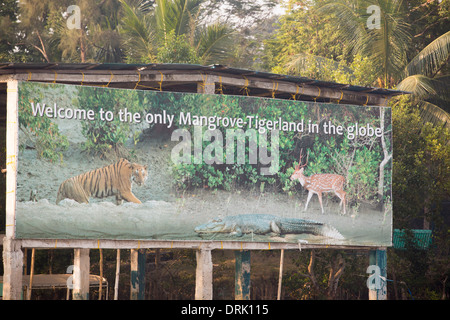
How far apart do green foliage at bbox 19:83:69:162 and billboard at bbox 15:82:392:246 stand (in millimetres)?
23

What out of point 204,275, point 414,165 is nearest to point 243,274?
point 204,275

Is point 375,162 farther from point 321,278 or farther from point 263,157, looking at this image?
point 321,278

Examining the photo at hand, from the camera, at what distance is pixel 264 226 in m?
15.6

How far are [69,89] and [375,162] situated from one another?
8243 millimetres

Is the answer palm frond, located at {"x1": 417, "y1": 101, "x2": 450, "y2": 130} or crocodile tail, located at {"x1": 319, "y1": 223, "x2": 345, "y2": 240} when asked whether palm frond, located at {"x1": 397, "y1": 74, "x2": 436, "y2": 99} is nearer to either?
palm frond, located at {"x1": 417, "y1": 101, "x2": 450, "y2": 130}

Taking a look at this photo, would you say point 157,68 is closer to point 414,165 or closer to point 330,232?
point 330,232

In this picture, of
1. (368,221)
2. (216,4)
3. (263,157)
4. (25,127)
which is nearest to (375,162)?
(368,221)

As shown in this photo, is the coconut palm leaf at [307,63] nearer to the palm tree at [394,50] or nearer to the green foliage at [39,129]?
the palm tree at [394,50]

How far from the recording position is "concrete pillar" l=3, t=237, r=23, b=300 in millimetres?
13742

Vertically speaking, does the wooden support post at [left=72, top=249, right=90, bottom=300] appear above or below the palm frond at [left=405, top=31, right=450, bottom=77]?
below

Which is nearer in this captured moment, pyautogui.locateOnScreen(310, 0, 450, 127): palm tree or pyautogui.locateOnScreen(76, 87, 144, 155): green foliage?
pyautogui.locateOnScreen(76, 87, 144, 155): green foliage

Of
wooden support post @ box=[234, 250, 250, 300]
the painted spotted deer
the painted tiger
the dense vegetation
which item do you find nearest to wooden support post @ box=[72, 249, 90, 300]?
the painted tiger

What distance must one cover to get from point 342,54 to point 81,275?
18807 millimetres

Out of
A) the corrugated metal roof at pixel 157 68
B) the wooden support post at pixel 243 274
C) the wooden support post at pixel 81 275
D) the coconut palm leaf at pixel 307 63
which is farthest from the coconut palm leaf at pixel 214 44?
the wooden support post at pixel 81 275
